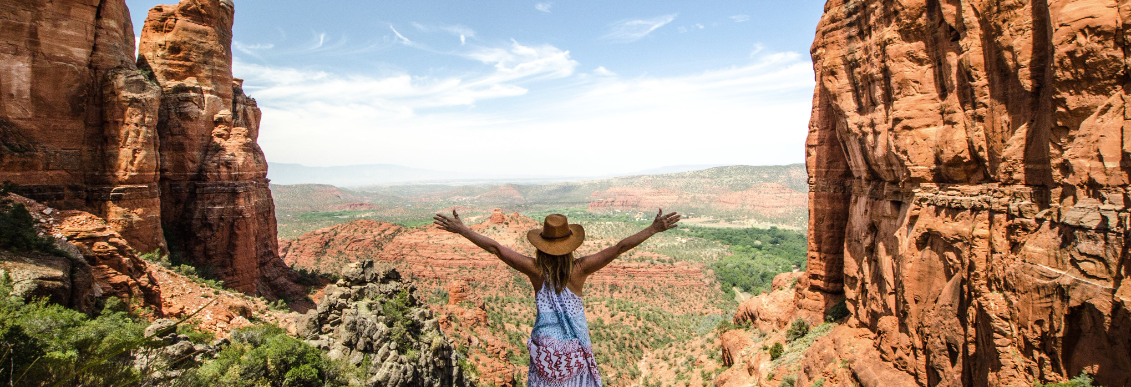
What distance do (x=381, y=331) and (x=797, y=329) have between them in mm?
13450

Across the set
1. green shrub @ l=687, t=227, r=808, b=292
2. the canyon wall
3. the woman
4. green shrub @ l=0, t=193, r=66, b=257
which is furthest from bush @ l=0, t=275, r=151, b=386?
green shrub @ l=687, t=227, r=808, b=292

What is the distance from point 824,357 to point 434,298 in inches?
1154

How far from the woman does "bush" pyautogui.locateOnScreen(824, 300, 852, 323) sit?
1543cm

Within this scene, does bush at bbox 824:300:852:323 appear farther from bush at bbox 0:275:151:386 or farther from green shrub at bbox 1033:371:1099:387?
bush at bbox 0:275:151:386

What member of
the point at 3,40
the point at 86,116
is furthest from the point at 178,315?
the point at 3,40

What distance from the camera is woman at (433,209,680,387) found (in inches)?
159

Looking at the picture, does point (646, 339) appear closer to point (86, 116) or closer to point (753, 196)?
point (86, 116)

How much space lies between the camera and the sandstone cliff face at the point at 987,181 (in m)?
7.02

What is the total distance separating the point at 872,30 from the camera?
12.7 metres

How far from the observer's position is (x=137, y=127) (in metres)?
16.6

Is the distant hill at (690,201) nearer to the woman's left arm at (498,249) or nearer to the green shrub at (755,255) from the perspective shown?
the green shrub at (755,255)

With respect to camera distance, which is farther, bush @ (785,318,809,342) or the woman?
bush @ (785,318,809,342)

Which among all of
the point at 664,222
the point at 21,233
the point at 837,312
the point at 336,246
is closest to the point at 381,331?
the point at 21,233

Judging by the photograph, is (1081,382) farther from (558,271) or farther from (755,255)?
(755,255)
